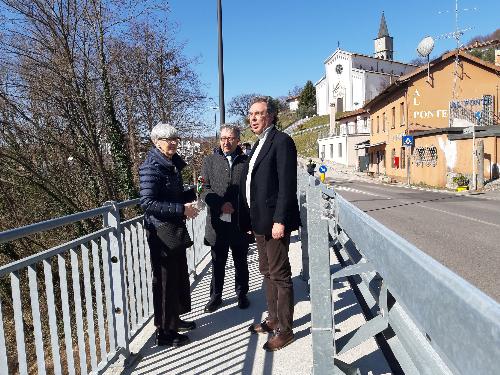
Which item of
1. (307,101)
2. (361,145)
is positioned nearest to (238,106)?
(307,101)

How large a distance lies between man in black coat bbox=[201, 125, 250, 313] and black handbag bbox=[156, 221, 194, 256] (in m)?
0.88

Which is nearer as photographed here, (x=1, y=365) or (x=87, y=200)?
(x=1, y=365)

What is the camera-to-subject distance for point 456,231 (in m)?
9.80

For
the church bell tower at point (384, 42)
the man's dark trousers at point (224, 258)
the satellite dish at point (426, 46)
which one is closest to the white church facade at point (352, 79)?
the church bell tower at point (384, 42)

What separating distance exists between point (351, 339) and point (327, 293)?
0.26 metres

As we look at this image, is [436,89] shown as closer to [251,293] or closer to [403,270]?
[251,293]

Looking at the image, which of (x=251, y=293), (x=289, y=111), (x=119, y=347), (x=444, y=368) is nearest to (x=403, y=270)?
(x=444, y=368)

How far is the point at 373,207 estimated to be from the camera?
1518 cm

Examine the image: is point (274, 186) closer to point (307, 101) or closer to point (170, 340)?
point (170, 340)

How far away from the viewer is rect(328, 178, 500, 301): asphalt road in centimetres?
636

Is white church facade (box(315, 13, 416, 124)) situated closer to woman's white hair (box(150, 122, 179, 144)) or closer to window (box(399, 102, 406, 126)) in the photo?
window (box(399, 102, 406, 126))

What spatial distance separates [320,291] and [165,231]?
5.55 ft

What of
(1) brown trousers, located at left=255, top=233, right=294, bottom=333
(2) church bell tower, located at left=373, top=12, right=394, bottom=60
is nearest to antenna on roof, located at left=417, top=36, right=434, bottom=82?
(1) brown trousers, located at left=255, top=233, right=294, bottom=333

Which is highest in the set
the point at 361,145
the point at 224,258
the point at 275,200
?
the point at 361,145
